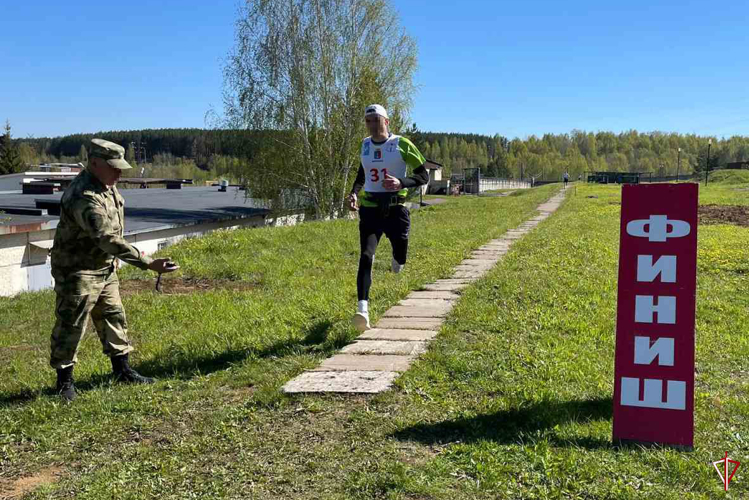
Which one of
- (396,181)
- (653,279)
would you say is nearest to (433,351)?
(396,181)

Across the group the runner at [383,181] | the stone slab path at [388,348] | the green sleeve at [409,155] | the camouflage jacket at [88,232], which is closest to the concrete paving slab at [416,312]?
the stone slab path at [388,348]

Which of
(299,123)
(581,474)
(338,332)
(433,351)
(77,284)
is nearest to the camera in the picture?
(581,474)

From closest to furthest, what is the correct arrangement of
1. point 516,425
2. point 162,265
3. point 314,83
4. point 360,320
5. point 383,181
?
point 516,425 < point 162,265 < point 360,320 < point 383,181 < point 314,83

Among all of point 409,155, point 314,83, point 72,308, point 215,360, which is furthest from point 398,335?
point 314,83

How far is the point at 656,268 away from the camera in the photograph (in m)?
3.56

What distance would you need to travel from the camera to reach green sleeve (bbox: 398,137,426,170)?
6.27 meters

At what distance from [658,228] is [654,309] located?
0.43m

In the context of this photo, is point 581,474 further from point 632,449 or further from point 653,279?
point 653,279

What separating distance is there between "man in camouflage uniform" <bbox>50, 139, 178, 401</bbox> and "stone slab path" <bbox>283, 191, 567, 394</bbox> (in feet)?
4.56

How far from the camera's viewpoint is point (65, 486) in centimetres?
331

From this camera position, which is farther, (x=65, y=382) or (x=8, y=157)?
(x=8, y=157)

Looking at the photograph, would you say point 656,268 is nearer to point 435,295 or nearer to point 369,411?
point 369,411

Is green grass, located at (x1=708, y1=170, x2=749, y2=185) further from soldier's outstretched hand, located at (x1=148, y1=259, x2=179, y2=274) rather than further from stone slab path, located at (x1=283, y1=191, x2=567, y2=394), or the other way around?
soldier's outstretched hand, located at (x1=148, y1=259, x2=179, y2=274)

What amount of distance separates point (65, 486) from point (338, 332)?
2977 millimetres
